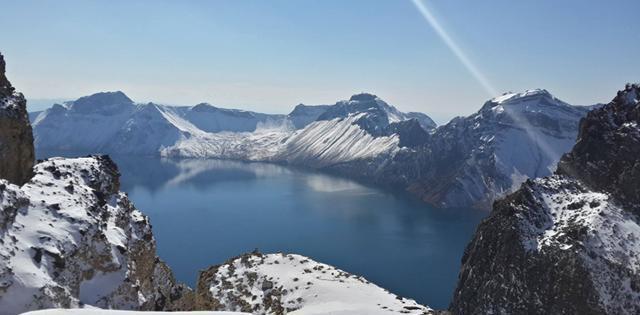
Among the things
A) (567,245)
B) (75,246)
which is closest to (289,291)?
(75,246)

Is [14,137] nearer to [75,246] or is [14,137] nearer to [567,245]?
[75,246]

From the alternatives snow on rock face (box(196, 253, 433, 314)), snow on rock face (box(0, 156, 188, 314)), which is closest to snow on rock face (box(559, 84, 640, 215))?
snow on rock face (box(196, 253, 433, 314))

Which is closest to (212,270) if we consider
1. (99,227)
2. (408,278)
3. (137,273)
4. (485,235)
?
(137,273)

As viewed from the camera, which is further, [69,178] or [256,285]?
[256,285]

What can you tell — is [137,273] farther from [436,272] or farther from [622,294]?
[436,272]

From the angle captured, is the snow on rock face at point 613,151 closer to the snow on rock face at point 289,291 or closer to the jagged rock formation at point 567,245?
the jagged rock formation at point 567,245

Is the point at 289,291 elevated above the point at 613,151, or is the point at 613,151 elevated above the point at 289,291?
the point at 613,151
